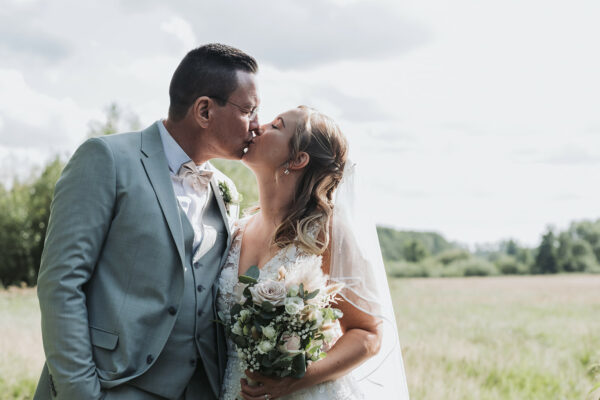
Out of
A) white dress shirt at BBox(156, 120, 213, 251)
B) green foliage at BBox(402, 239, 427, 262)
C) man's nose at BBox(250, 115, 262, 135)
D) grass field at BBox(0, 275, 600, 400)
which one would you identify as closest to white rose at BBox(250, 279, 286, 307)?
white dress shirt at BBox(156, 120, 213, 251)

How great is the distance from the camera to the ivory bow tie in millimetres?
3525

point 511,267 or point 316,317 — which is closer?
point 316,317

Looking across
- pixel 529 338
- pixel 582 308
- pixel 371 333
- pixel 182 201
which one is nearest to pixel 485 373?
pixel 529 338

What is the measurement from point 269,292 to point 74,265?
1.02m

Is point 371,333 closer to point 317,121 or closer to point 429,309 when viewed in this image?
point 317,121

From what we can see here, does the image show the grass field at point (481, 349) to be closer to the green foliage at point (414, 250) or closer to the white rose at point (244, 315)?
the white rose at point (244, 315)

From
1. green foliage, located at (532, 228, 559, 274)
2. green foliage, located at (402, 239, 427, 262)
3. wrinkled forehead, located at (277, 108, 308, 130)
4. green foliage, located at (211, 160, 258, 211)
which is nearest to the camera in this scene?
wrinkled forehead, located at (277, 108, 308, 130)

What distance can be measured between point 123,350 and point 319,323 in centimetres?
105

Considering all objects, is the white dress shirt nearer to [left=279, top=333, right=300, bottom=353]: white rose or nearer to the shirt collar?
the shirt collar

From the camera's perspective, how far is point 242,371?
348cm

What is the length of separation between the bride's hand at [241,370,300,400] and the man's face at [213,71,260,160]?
54.0 inches

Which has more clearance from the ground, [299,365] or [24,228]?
[24,228]

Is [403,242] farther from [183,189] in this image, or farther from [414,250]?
[183,189]

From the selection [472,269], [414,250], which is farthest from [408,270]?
[414,250]
